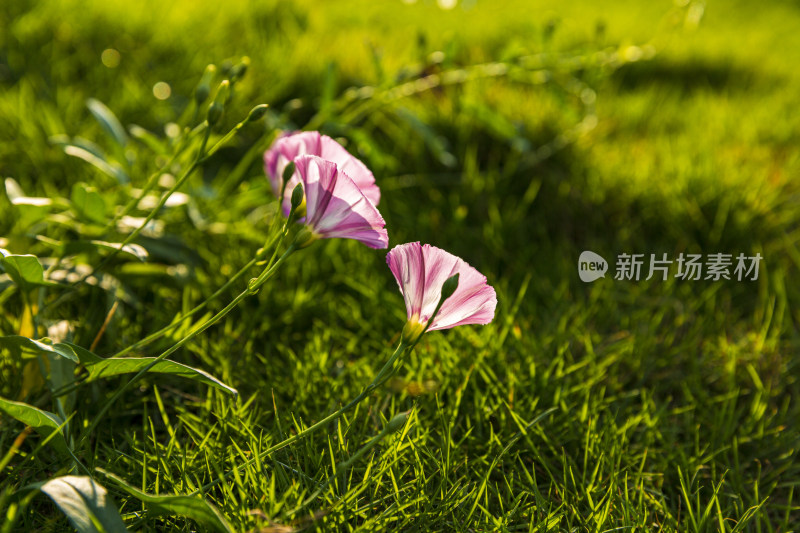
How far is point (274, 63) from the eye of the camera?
7.09ft

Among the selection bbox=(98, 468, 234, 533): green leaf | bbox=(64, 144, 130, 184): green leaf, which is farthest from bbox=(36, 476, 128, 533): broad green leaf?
bbox=(64, 144, 130, 184): green leaf

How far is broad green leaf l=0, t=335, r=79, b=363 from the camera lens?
0.73 metres

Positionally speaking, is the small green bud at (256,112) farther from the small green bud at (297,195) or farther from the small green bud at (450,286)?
the small green bud at (450,286)

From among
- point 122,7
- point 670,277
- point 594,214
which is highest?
point 122,7

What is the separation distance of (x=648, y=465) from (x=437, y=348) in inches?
14.4

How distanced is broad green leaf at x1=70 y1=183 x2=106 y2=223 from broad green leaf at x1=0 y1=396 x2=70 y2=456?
1.31 feet

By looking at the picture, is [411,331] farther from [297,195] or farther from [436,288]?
[297,195]

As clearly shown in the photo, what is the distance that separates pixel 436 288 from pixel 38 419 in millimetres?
442

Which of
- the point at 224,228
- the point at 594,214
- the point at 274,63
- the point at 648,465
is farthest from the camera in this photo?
the point at 274,63

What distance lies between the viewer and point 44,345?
74cm

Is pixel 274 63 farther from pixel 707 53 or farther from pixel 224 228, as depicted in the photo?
pixel 707 53

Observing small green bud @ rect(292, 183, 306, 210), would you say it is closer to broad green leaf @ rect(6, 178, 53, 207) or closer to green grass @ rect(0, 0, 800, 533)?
green grass @ rect(0, 0, 800, 533)

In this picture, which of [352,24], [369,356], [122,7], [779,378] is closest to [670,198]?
[779,378]

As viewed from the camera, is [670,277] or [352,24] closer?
[670,277]
